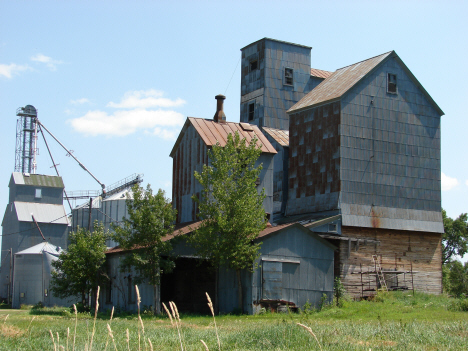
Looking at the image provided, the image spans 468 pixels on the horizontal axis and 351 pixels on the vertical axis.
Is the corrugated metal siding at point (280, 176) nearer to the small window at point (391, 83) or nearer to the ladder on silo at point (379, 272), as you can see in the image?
the ladder on silo at point (379, 272)

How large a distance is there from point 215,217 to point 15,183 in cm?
3701

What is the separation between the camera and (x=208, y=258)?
30062 millimetres

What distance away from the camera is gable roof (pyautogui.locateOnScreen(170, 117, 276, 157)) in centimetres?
3681

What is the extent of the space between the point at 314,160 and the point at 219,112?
6908mm

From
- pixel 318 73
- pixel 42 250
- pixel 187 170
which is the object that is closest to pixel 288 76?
pixel 318 73

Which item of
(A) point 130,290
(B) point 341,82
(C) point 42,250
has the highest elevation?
(B) point 341,82

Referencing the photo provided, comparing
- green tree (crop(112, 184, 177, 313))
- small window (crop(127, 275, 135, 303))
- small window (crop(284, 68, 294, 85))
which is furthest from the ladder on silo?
small window (crop(284, 68, 294, 85))

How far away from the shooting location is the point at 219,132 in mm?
37750

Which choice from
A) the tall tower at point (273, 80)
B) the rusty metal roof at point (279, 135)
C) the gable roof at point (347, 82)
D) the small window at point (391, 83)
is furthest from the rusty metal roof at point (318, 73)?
the small window at point (391, 83)

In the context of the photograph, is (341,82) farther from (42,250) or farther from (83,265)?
(42,250)

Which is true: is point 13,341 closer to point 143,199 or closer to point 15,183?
point 143,199

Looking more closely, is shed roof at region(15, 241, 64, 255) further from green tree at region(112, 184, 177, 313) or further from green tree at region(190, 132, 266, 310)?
green tree at region(190, 132, 266, 310)

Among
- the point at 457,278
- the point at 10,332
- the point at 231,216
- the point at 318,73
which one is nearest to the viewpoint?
the point at 10,332

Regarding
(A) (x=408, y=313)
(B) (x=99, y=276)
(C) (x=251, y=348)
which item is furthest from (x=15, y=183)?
(C) (x=251, y=348)
